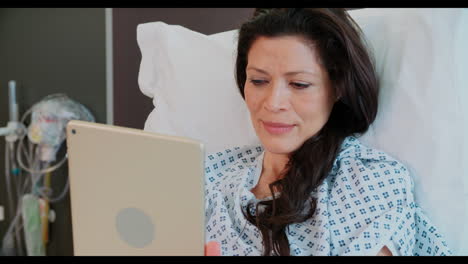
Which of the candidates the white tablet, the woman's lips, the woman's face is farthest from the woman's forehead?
the white tablet

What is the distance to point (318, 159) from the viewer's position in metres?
1.03

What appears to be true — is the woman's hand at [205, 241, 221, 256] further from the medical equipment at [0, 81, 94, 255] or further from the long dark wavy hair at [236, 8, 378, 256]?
the medical equipment at [0, 81, 94, 255]

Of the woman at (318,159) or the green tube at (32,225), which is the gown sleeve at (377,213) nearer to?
the woman at (318,159)

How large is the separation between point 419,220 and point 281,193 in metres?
0.31

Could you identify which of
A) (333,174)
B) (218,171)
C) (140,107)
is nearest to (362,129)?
(333,174)

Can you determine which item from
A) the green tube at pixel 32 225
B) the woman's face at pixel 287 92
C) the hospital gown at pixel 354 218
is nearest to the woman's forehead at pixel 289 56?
the woman's face at pixel 287 92

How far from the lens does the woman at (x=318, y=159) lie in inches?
36.5

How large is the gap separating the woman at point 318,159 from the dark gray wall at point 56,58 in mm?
1079

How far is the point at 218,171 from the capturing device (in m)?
1.26

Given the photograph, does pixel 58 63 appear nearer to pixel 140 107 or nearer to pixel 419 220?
pixel 140 107

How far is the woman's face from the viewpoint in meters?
0.95

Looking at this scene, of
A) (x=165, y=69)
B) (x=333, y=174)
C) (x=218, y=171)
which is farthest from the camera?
(x=165, y=69)

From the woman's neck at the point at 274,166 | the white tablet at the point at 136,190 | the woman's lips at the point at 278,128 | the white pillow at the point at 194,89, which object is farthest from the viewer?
the white pillow at the point at 194,89

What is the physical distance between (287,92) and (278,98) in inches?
1.0
